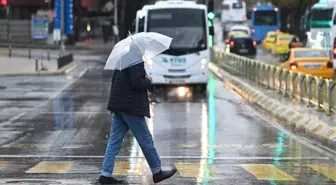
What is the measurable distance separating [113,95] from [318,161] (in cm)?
411

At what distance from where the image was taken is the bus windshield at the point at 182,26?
26922mm

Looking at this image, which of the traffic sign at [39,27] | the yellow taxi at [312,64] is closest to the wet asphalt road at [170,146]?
the yellow taxi at [312,64]

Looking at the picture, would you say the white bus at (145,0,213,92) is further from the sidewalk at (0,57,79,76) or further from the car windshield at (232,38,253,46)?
the car windshield at (232,38,253,46)

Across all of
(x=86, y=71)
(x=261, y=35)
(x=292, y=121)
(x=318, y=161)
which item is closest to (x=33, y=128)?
(x=292, y=121)

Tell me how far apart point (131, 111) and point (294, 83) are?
12673 millimetres

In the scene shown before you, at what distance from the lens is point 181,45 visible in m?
26.8

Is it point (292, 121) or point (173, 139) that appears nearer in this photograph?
point (173, 139)

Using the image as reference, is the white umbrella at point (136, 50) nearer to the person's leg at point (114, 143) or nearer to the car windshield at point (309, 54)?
the person's leg at point (114, 143)

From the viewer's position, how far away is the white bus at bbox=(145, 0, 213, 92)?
26.7 m

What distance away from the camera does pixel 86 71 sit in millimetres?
39812

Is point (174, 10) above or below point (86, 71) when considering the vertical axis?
above

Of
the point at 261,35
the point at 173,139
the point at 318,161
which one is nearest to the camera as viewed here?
the point at 318,161

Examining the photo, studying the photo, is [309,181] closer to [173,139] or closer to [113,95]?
[113,95]

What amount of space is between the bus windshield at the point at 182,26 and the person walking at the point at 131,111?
1689 centimetres
